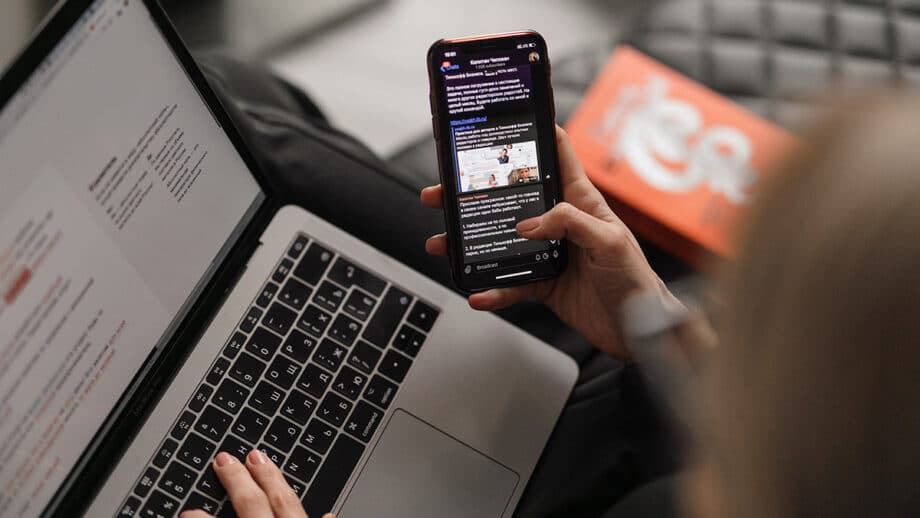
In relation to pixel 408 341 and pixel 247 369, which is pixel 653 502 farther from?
pixel 247 369

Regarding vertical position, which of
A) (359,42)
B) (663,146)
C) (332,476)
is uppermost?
(359,42)

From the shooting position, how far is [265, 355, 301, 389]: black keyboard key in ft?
2.19

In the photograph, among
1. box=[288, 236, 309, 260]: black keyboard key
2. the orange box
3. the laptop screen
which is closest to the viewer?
the laptop screen

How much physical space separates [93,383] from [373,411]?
0.24 meters

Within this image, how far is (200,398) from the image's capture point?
0.65m

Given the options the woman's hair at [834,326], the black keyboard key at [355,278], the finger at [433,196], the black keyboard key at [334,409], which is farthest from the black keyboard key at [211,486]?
the woman's hair at [834,326]

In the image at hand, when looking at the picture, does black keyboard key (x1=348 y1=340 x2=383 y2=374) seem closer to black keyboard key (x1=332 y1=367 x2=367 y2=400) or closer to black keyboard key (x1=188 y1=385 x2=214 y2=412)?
black keyboard key (x1=332 y1=367 x2=367 y2=400)

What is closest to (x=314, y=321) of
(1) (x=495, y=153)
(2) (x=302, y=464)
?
(2) (x=302, y=464)

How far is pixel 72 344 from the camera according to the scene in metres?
0.53

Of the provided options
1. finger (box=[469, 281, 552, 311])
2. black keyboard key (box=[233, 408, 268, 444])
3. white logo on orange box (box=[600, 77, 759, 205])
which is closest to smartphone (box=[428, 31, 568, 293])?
finger (box=[469, 281, 552, 311])

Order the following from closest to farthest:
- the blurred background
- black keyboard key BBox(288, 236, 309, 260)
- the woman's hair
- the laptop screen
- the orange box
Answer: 1. the woman's hair
2. the laptop screen
3. black keyboard key BBox(288, 236, 309, 260)
4. the orange box
5. the blurred background

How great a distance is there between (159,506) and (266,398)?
0.40ft

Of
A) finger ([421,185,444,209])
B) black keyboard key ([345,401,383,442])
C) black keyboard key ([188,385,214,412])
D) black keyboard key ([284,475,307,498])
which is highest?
finger ([421,185,444,209])

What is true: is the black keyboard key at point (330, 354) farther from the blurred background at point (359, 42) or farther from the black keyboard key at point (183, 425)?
the blurred background at point (359, 42)
